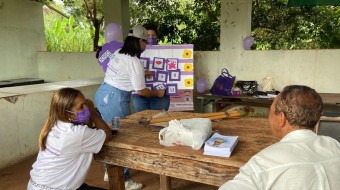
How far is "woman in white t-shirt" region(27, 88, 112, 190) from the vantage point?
1.76m

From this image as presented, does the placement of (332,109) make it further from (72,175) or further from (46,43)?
(46,43)

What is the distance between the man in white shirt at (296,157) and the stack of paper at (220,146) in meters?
0.45

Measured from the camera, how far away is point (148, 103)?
3.59 meters

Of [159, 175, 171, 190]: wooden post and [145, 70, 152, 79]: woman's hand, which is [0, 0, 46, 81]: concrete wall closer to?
[145, 70, 152, 79]: woman's hand

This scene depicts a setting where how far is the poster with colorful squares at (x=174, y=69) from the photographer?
4.28 m

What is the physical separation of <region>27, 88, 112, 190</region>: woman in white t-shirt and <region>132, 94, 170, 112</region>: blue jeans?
66.1 inches

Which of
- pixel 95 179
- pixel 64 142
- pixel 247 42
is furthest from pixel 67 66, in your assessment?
pixel 64 142

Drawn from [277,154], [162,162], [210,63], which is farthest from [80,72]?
[277,154]

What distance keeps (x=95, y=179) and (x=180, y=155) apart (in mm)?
1934

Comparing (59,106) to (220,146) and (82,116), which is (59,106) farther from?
(220,146)

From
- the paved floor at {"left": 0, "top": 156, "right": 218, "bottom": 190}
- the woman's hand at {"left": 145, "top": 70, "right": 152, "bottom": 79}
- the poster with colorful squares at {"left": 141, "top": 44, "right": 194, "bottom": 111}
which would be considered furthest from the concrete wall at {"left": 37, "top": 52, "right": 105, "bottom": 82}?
the paved floor at {"left": 0, "top": 156, "right": 218, "bottom": 190}

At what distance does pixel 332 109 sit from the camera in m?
4.12

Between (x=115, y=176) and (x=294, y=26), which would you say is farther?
(x=294, y=26)

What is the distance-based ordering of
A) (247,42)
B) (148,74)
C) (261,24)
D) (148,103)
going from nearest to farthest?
(148,103) < (148,74) < (247,42) < (261,24)
